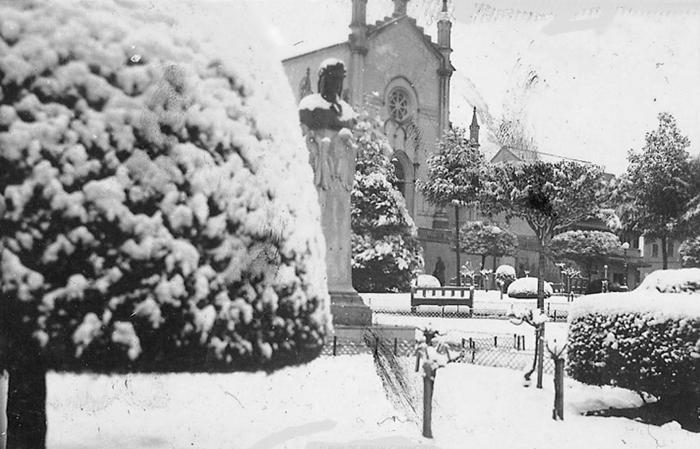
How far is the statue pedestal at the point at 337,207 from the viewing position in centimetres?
1002

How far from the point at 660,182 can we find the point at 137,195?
14.5 meters

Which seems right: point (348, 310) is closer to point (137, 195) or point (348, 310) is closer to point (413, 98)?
point (137, 195)

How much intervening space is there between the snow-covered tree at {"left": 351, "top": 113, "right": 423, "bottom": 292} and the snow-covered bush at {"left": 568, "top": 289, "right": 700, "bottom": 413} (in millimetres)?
18207

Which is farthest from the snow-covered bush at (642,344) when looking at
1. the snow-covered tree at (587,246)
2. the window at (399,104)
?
the window at (399,104)

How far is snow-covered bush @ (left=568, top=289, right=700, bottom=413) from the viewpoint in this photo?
6730mm

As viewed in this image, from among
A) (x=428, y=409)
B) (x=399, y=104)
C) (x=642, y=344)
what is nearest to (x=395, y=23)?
(x=399, y=104)

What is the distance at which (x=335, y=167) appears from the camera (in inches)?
398

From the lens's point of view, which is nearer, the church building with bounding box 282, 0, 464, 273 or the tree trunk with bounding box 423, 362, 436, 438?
the tree trunk with bounding box 423, 362, 436, 438

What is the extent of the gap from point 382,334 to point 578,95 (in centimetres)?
444

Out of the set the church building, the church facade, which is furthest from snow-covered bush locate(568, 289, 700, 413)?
the church building

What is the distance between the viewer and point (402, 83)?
3778 centimetres

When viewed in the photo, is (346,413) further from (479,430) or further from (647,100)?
(647,100)

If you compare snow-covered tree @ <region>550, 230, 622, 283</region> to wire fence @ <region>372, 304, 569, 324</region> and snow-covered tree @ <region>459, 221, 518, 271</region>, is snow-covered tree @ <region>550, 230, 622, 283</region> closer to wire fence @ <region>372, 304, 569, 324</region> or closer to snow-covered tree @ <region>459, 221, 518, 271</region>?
snow-covered tree @ <region>459, 221, 518, 271</region>

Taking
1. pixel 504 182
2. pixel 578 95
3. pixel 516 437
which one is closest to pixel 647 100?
pixel 578 95
